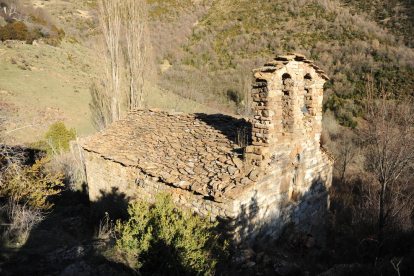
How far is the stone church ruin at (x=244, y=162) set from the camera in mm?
5156

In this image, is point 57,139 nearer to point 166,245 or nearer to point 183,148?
point 183,148

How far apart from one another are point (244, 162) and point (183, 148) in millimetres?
1983

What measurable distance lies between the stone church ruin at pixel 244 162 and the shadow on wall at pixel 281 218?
0.03 m

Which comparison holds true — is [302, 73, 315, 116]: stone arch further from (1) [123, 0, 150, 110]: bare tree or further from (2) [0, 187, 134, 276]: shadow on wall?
(1) [123, 0, 150, 110]: bare tree

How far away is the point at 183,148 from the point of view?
680 centimetres

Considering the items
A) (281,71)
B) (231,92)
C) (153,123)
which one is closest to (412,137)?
(281,71)

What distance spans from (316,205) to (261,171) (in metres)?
3.17

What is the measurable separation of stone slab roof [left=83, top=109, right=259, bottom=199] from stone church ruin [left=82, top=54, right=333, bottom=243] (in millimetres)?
24

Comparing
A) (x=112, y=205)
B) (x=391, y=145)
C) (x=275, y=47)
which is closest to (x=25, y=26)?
(x=275, y=47)

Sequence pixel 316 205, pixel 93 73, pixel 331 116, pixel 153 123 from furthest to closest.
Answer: pixel 93 73
pixel 331 116
pixel 153 123
pixel 316 205

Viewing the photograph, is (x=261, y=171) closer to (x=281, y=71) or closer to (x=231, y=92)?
(x=281, y=71)

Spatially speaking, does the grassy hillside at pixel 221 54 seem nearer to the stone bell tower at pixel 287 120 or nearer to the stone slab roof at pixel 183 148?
the stone slab roof at pixel 183 148

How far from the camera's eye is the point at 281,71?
5.39 metres

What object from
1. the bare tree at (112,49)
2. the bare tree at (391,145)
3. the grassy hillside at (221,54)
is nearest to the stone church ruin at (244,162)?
the bare tree at (391,145)
